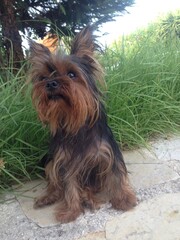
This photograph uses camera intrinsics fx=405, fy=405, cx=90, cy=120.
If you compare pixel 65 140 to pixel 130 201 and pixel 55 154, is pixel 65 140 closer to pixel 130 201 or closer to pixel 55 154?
pixel 55 154

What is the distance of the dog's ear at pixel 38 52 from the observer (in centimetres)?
246

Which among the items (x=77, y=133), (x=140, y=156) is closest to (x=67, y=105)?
(x=77, y=133)

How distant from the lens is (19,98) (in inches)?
138

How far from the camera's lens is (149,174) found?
2984 millimetres

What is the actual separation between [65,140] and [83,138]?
124 millimetres

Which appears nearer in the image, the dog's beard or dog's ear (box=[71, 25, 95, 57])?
the dog's beard

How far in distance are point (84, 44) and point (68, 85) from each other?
0.36m

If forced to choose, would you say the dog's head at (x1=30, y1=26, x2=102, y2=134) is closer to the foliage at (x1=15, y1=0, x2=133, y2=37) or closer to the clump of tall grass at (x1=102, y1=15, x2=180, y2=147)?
the clump of tall grass at (x1=102, y1=15, x2=180, y2=147)

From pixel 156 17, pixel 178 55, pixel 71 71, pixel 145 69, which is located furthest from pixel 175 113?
pixel 156 17

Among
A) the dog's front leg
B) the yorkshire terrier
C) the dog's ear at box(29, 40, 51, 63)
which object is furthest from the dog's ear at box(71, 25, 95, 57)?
the dog's front leg

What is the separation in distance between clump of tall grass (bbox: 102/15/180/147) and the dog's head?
1.07 metres

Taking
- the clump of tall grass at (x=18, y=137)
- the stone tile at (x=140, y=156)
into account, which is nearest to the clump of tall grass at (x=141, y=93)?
the stone tile at (x=140, y=156)

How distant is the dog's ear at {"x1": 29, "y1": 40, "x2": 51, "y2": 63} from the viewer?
8.06 feet

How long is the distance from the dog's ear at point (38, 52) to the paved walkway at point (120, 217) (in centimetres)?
Result: 103
